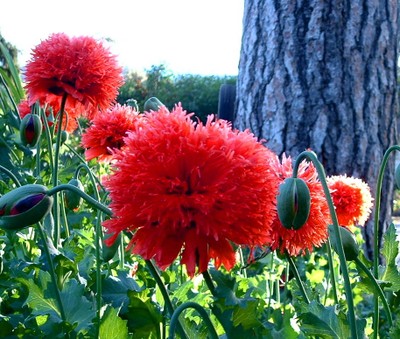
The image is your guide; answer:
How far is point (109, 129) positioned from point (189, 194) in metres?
0.64

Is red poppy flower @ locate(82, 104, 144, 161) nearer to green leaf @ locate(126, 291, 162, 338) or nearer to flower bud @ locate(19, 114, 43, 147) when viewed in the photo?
flower bud @ locate(19, 114, 43, 147)

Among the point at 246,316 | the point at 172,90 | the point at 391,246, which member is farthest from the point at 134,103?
the point at 172,90

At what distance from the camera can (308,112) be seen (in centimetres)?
249

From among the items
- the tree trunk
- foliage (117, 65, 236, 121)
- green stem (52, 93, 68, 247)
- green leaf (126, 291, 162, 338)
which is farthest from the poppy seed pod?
foliage (117, 65, 236, 121)

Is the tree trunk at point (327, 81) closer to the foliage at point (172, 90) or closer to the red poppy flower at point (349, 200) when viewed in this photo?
the red poppy flower at point (349, 200)

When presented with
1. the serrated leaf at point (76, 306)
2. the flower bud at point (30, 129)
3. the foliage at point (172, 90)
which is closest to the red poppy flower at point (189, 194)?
the serrated leaf at point (76, 306)

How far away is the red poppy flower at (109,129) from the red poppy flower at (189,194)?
59cm

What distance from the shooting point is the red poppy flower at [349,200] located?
142 cm

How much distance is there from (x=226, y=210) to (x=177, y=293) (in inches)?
19.7

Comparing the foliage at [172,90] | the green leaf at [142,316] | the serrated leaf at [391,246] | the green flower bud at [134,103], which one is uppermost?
the green flower bud at [134,103]

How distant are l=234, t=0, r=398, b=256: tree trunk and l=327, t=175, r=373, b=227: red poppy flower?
39.2 inches

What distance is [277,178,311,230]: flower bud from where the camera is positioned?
2.51 ft

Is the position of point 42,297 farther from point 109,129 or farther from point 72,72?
point 72,72

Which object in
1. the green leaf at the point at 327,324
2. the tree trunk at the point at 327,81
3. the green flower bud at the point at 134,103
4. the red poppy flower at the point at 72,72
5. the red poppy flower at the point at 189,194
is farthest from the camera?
the tree trunk at the point at 327,81
